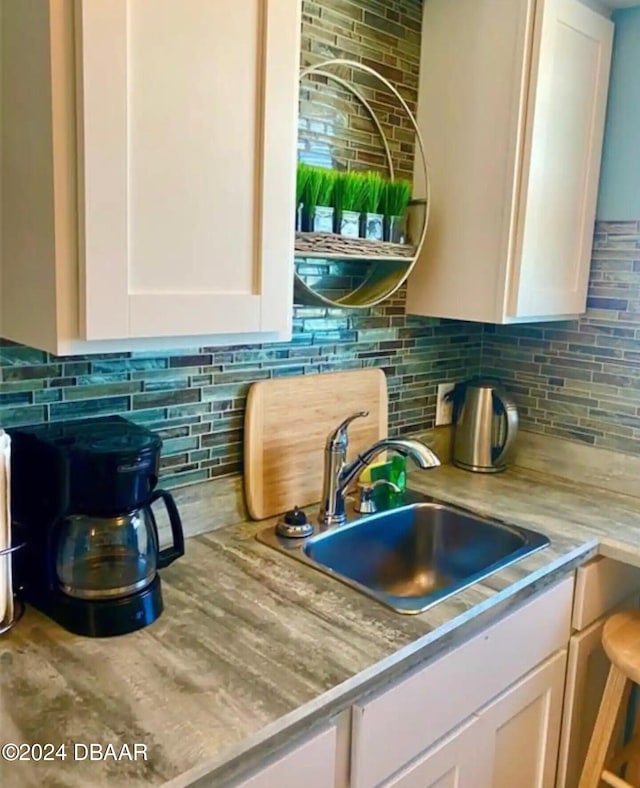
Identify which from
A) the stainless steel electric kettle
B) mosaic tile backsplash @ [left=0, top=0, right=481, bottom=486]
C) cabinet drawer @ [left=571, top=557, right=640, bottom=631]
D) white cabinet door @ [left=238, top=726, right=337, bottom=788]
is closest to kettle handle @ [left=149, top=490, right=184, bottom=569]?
mosaic tile backsplash @ [left=0, top=0, right=481, bottom=486]

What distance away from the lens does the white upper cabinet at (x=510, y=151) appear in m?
1.60

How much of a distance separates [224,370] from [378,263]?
1.71ft

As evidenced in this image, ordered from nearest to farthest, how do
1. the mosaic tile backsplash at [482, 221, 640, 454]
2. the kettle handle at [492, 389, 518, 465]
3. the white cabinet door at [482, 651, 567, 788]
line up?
the white cabinet door at [482, 651, 567, 788], the mosaic tile backsplash at [482, 221, 640, 454], the kettle handle at [492, 389, 518, 465]

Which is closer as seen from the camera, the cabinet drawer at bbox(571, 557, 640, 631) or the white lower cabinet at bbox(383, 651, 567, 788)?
the white lower cabinet at bbox(383, 651, 567, 788)

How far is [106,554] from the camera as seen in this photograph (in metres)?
1.15

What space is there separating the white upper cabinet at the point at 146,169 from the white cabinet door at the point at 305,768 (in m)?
0.63

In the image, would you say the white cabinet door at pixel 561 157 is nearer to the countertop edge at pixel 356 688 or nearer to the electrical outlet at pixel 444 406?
the electrical outlet at pixel 444 406

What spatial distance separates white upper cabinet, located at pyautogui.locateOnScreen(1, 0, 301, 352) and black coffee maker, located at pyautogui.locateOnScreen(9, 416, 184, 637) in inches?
6.9

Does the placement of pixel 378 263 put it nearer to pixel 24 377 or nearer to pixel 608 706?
pixel 24 377

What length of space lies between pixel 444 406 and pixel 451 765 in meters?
1.06

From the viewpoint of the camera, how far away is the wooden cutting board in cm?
156

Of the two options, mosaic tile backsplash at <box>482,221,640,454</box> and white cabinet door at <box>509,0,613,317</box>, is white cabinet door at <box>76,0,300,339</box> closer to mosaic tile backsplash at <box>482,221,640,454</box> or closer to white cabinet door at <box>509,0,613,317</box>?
white cabinet door at <box>509,0,613,317</box>

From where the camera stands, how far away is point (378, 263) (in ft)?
5.77

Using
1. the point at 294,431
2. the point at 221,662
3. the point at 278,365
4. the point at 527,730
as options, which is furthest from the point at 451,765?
the point at 278,365
